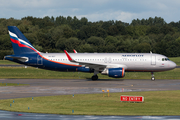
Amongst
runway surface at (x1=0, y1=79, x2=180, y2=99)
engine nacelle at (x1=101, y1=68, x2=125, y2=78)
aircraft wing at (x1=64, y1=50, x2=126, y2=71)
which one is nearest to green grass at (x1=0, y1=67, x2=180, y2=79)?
aircraft wing at (x1=64, y1=50, x2=126, y2=71)

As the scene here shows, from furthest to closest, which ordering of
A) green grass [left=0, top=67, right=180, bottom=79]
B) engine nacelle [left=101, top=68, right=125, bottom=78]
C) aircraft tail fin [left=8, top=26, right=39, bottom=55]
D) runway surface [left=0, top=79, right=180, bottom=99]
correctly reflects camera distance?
green grass [left=0, top=67, right=180, bottom=79] < aircraft tail fin [left=8, top=26, right=39, bottom=55] < engine nacelle [left=101, top=68, right=125, bottom=78] < runway surface [left=0, top=79, right=180, bottom=99]

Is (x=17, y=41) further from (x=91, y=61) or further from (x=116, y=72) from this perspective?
(x=116, y=72)

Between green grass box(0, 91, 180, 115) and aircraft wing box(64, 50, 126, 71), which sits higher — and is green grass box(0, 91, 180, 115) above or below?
below

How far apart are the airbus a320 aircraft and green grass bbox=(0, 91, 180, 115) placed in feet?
56.0

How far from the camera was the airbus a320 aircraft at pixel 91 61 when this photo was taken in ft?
149

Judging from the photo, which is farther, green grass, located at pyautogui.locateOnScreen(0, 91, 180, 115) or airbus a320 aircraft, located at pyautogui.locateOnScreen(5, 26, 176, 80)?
airbus a320 aircraft, located at pyautogui.locateOnScreen(5, 26, 176, 80)

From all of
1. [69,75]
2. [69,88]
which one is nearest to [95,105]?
[69,88]

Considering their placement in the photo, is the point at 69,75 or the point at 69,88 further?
the point at 69,75

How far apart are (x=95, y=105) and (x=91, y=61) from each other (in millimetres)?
23148

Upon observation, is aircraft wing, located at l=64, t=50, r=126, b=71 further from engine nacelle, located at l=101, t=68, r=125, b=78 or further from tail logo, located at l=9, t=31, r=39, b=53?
tail logo, located at l=9, t=31, r=39, b=53

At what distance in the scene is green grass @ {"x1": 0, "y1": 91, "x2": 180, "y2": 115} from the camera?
820 inches

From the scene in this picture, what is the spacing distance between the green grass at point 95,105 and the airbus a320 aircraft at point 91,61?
17.1 m

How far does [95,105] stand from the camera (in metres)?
23.5

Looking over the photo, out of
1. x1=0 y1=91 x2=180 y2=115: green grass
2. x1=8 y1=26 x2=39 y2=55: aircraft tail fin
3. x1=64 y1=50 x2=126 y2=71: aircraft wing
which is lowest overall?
x1=0 y1=91 x2=180 y2=115: green grass
